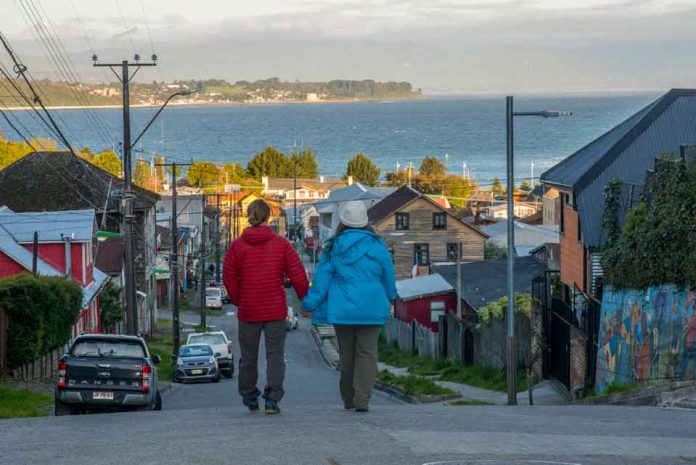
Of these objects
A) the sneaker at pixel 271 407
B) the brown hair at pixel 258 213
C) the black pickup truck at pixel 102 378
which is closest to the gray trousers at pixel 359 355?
the sneaker at pixel 271 407

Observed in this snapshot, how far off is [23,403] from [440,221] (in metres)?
48.8

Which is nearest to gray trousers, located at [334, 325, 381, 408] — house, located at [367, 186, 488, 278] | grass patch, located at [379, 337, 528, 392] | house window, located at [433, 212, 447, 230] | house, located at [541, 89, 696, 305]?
grass patch, located at [379, 337, 528, 392]

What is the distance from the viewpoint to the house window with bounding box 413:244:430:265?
70.2m

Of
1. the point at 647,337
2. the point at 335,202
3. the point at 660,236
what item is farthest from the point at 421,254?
the point at 647,337

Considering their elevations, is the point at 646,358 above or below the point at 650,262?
below

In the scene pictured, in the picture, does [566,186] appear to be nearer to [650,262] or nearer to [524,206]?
[650,262]

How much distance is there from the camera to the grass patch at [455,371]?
31.5 metres

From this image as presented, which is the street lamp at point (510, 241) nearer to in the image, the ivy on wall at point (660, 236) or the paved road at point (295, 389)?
the ivy on wall at point (660, 236)

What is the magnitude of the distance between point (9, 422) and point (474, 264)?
41279 millimetres

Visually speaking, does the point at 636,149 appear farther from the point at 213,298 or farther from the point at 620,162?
the point at 213,298

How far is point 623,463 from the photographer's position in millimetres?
9570

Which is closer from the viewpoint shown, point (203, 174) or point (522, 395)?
point (522, 395)

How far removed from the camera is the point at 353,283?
40.1ft

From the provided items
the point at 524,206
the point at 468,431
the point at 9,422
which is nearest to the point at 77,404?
the point at 9,422
